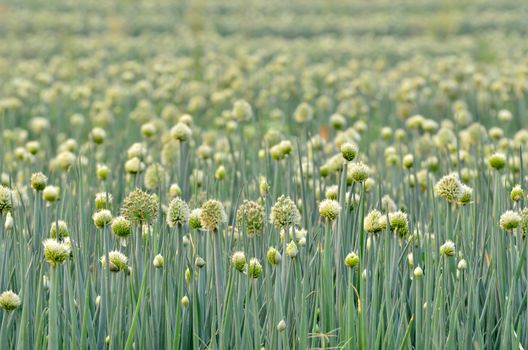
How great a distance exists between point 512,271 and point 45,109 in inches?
Answer: 173

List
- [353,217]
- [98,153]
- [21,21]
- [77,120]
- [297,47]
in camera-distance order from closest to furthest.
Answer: [353,217] → [98,153] → [77,120] → [297,47] → [21,21]

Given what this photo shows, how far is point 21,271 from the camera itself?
212 cm

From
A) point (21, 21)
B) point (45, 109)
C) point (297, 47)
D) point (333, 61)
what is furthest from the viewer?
point (21, 21)

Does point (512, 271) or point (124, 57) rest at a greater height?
point (124, 57)

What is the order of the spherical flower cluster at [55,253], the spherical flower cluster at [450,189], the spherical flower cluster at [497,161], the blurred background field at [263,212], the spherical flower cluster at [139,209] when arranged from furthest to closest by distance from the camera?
the spherical flower cluster at [497,161], the spherical flower cluster at [450,189], the spherical flower cluster at [139,209], the blurred background field at [263,212], the spherical flower cluster at [55,253]

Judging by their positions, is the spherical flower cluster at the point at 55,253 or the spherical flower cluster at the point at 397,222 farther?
the spherical flower cluster at the point at 397,222

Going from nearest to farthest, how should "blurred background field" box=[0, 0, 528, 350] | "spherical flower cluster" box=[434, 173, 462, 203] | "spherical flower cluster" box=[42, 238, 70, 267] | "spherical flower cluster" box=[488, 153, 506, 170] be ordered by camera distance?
"spherical flower cluster" box=[42, 238, 70, 267] → "blurred background field" box=[0, 0, 528, 350] → "spherical flower cluster" box=[434, 173, 462, 203] → "spherical flower cluster" box=[488, 153, 506, 170]

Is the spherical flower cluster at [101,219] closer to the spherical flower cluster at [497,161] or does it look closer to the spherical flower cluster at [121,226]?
the spherical flower cluster at [121,226]

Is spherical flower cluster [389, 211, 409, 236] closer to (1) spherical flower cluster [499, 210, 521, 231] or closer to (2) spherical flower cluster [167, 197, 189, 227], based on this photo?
(1) spherical flower cluster [499, 210, 521, 231]

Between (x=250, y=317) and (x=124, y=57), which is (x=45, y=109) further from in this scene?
(x=250, y=317)

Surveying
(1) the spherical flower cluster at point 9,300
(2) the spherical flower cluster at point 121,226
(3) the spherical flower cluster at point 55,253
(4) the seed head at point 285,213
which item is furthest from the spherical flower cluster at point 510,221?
(1) the spherical flower cluster at point 9,300

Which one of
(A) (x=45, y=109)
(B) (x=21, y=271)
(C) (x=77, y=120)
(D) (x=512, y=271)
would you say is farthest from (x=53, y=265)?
(A) (x=45, y=109)

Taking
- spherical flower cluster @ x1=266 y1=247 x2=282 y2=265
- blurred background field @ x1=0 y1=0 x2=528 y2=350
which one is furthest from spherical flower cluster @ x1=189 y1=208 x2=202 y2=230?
spherical flower cluster @ x1=266 y1=247 x2=282 y2=265

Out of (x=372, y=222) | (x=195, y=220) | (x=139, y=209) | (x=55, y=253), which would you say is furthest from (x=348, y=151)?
(x=55, y=253)
